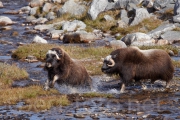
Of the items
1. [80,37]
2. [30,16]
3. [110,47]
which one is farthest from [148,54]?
[30,16]

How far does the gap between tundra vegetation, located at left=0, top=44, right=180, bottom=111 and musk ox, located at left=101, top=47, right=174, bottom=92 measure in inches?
48.5

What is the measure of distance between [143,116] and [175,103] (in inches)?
73.5

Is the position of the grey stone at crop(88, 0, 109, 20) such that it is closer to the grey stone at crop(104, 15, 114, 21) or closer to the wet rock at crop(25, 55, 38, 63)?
the grey stone at crop(104, 15, 114, 21)

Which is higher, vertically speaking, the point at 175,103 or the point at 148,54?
the point at 148,54

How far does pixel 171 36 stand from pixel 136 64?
37.3ft

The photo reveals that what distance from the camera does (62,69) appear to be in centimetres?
1503

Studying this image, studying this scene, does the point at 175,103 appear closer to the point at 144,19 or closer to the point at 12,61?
the point at 12,61

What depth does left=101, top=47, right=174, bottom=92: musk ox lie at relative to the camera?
49.5ft

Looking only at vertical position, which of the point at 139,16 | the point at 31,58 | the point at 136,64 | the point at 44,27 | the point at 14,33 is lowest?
the point at 31,58

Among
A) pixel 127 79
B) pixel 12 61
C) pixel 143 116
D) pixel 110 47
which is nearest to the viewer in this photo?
pixel 143 116

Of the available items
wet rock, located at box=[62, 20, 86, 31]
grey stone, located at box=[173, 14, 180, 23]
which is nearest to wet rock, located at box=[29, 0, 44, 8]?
wet rock, located at box=[62, 20, 86, 31]

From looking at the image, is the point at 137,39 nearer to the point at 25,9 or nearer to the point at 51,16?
the point at 51,16

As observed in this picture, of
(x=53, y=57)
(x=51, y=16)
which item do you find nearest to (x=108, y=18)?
(x=51, y=16)

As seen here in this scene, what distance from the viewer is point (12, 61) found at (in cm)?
2197
